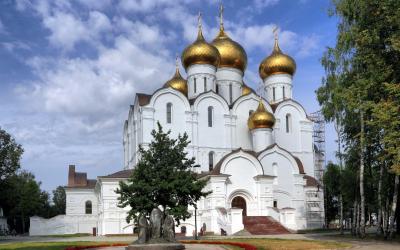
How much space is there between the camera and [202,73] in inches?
1866

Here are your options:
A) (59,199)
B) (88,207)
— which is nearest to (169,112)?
(88,207)

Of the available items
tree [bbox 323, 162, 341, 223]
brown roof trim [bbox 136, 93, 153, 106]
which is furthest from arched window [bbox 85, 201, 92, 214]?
tree [bbox 323, 162, 341, 223]

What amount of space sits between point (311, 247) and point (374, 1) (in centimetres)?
1143

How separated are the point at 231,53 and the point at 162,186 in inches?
1029

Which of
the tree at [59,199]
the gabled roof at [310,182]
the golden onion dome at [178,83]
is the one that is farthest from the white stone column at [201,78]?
the tree at [59,199]

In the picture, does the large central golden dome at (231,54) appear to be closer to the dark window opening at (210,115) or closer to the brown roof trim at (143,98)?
the dark window opening at (210,115)

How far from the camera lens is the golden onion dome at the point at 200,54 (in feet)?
155

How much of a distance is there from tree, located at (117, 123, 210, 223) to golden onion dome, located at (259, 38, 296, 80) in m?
25.4

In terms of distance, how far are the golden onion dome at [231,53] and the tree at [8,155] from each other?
21424 mm

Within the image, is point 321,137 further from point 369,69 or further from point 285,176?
point 369,69

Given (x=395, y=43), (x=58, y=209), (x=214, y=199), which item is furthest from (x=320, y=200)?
(x=58, y=209)

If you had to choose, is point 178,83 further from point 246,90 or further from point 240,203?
point 240,203

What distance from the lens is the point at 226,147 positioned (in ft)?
151

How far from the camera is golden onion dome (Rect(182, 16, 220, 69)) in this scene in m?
47.2
